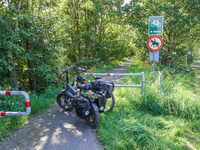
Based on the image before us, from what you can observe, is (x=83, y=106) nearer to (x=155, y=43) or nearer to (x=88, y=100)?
(x=88, y=100)

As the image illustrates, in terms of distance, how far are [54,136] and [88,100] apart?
109cm

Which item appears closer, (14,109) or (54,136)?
(54,136)

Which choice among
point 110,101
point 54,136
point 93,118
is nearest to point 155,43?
point 110,101

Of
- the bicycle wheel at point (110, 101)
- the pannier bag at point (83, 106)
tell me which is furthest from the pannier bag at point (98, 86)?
the pannier bag at point (83, 106)

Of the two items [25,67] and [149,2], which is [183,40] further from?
[25,67]

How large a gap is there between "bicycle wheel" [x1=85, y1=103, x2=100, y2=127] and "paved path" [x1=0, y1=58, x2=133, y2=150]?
0.42ft

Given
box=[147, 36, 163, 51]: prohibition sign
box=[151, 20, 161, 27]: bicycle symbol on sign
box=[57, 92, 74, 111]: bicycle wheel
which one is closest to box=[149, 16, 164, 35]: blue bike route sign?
box=[151, 20, 161, 27]: bicycle symbol on sign

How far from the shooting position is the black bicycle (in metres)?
3.69

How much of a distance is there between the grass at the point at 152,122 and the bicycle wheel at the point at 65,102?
1171 mm

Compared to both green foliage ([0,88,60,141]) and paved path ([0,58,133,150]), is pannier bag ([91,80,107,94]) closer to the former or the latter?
paved path ([0,58,133,150])

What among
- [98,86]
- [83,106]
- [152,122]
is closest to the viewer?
[83,106]

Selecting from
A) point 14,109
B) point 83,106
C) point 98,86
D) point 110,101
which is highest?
point 98,86

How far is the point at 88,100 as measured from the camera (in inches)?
147

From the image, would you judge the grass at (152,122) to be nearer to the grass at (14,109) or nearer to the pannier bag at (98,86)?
the pannier bag at (98,86)
